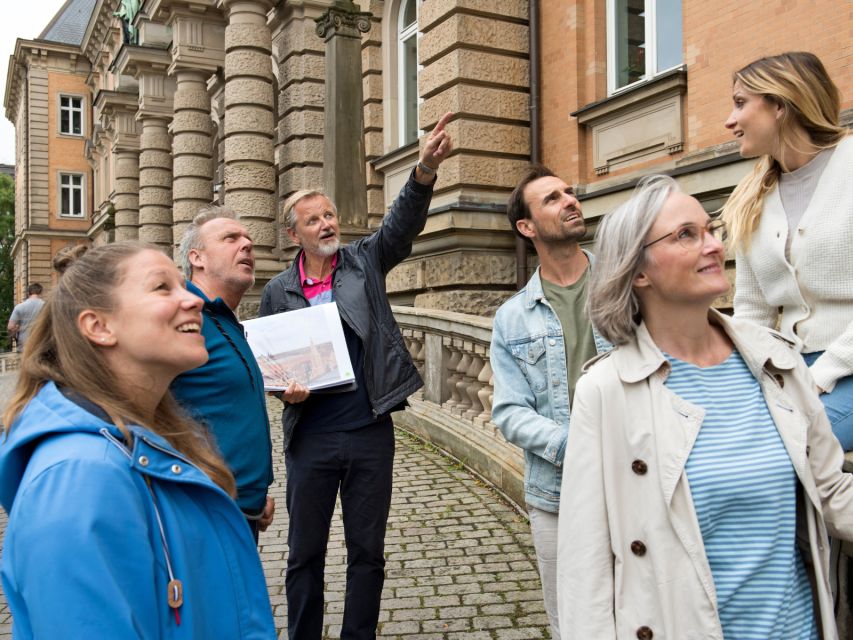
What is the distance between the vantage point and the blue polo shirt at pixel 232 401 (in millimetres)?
2594

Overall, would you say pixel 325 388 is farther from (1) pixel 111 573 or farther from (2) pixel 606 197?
(2) pixel 606 197

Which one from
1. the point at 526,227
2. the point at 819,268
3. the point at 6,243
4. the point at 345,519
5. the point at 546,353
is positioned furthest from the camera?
the point at 6,243

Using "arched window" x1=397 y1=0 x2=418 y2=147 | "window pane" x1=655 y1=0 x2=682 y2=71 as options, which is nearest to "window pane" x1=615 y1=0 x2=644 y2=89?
"window pane" x1=655 y1=0 x2=682 y2=71

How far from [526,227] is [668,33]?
6.75m

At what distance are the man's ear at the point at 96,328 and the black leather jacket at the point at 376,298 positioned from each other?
174cm

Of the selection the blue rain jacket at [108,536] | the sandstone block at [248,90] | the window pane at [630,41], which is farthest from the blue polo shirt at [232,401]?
the sandstone block at [248,90]

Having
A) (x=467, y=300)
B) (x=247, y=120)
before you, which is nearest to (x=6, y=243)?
(x=247, y=120)

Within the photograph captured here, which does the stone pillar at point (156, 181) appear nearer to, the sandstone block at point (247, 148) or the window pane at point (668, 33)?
the sandstone block at point (247, 148)

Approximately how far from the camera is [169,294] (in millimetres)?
1783

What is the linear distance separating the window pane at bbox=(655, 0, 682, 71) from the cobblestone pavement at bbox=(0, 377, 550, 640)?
5239mm

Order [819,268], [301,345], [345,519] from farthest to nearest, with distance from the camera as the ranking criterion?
1. [345,519]
2. [301,345]
3. [819,268]

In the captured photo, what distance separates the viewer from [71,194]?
4303 cm

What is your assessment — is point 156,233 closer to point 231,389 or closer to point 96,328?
point 231,389

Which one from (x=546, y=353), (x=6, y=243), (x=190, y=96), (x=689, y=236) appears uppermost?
(x=6, y=243)
